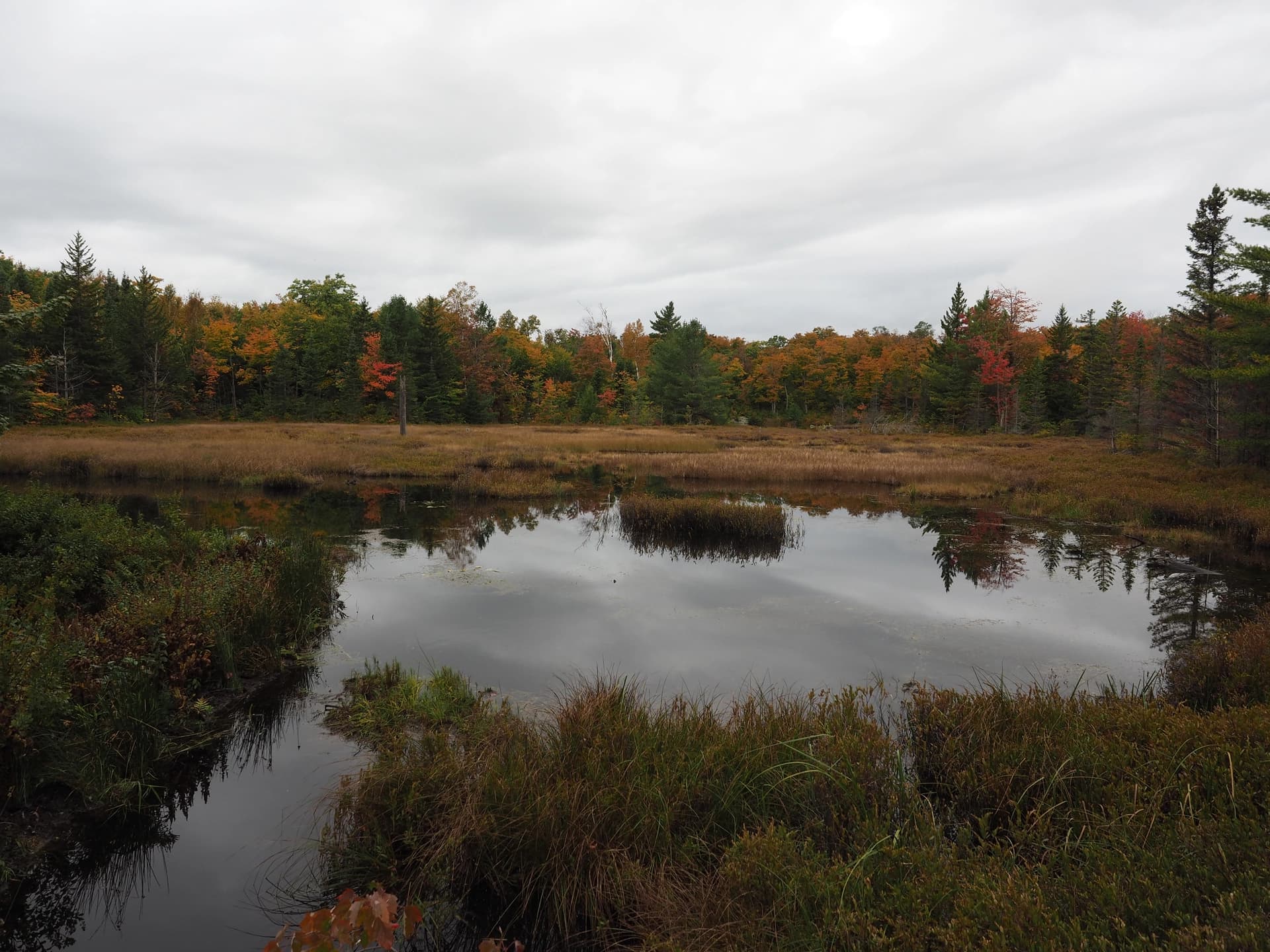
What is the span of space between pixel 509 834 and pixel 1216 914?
3.57 m

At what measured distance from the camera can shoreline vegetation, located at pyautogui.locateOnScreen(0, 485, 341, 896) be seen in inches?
202

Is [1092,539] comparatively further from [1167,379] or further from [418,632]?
[1167,379]

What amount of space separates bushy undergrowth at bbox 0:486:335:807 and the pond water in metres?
0.49

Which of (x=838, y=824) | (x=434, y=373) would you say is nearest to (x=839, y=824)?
(x=838, y=824)

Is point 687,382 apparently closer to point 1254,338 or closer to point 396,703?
point 1254,338

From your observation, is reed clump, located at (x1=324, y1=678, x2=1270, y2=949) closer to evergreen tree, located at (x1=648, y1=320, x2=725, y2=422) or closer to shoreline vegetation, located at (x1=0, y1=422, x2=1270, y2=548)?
shoreline vegetation, located at (x1=0, y1=422, x2=1270, y2=548)

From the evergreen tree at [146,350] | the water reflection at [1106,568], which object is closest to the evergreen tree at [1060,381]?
the water reflection at [1106,568]

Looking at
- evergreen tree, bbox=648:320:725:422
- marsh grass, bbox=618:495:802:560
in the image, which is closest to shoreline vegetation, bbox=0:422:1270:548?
marsh grass, bbox=618:495:802:560

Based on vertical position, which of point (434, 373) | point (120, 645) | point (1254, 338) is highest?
point (434, 373)

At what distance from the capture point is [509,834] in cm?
432

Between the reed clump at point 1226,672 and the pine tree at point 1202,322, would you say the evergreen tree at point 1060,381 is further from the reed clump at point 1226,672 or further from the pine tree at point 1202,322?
the reed clump at point 1226,672

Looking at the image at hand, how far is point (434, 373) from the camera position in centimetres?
6119

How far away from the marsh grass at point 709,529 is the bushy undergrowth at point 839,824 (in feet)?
32.3

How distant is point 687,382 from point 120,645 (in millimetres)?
58493
